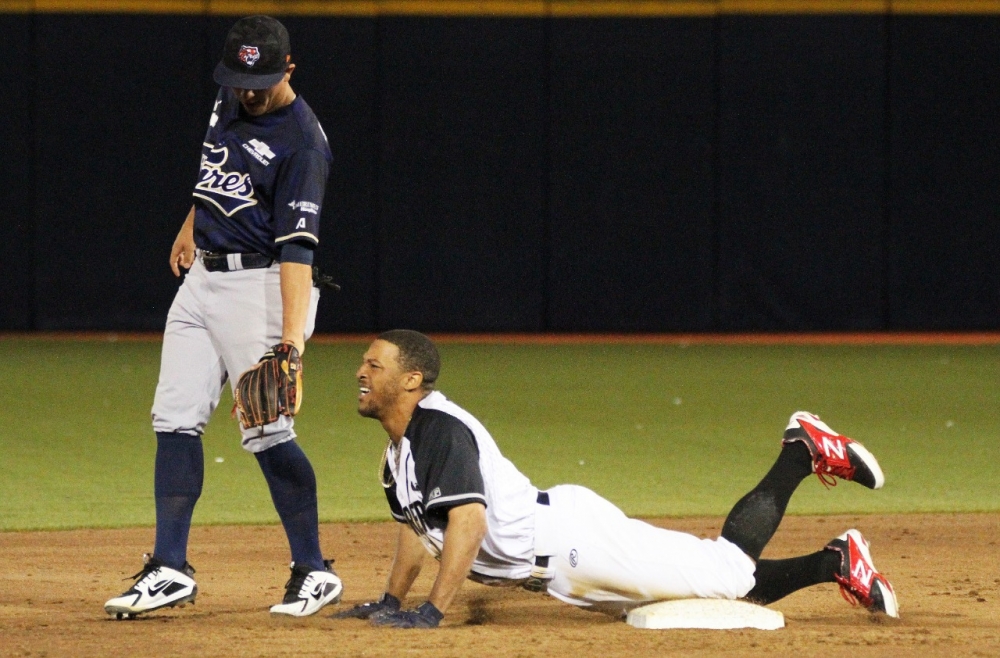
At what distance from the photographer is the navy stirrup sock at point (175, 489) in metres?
4.63

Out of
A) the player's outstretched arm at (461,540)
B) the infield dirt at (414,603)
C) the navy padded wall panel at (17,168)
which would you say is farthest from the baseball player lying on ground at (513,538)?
the navy padded wall panel at (17,168)

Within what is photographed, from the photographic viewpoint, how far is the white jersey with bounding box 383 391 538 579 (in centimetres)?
421

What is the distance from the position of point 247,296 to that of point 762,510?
5.82 ft

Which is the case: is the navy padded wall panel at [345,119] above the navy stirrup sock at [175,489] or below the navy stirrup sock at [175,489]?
above

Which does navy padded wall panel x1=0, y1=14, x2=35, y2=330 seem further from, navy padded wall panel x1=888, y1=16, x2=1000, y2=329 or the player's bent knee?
the player's bent knee

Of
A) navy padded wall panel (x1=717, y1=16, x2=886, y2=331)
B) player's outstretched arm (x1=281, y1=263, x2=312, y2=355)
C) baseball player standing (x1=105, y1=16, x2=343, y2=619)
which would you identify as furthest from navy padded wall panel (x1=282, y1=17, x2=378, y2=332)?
player's outstretched arm (x1=281, y1=263, x2=312, y2=355)

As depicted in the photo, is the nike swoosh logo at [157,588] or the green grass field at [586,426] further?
the green grass field at [586,426]

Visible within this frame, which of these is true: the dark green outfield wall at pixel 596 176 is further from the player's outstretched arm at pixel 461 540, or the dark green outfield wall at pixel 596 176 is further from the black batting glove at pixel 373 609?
the player's outstretched arm at pixel 461 540

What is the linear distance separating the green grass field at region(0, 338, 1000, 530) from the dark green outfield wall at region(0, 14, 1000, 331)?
1.70 metres

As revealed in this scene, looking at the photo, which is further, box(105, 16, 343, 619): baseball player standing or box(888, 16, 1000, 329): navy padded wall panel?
box(888, 16, 1000, 329): navy padded wall panel

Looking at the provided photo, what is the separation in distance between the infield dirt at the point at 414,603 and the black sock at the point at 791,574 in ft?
0.43

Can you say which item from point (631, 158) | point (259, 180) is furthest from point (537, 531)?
point (631, 158)

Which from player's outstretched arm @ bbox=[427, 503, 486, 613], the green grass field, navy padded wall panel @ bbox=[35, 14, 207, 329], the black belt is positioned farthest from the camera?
navy padded wall panel @ bbox=[35, 14, 207, 329]

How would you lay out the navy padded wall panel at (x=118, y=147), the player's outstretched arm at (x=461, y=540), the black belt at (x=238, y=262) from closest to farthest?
1. the player's outstretched arm at (x=461, y=540)
2. the black belt at (x=238, y=262)
3. the navy padded wall panel at (x=118, y=147)
